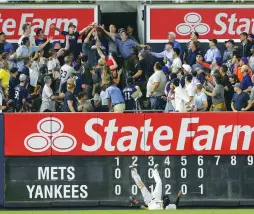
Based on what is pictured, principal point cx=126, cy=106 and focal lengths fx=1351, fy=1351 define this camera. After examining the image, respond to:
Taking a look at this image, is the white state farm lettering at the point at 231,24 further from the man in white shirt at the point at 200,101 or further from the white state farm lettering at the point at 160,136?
the white state farm lettering at the point at 160,136

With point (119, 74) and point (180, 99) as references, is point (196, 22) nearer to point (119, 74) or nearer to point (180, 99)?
point (119, 74)

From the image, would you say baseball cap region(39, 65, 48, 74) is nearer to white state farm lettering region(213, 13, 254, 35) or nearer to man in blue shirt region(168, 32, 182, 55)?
man in blue shirt region(168, 32, 182, 55)

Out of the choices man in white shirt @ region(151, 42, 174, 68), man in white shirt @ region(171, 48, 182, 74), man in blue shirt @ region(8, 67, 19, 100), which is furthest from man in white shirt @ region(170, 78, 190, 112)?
man in blue shirt @ region(8, 67, 19, 100)

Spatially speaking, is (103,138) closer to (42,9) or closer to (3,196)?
(3,196)

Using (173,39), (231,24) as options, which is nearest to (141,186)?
(173,39)

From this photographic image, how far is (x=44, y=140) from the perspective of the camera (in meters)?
30.0

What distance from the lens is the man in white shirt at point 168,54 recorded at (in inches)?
1296

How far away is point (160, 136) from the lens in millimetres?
30016

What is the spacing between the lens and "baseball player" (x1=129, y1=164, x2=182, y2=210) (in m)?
28.8

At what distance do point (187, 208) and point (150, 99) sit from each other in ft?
10.1

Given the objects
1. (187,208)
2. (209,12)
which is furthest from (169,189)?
(209,12)

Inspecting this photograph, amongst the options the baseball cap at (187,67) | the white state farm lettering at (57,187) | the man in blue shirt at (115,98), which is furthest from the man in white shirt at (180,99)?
the white state farm lettering at (57,187)

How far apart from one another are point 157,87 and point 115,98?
1369 millimetres

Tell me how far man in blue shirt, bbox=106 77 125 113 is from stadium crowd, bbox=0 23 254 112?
2 centimetres
